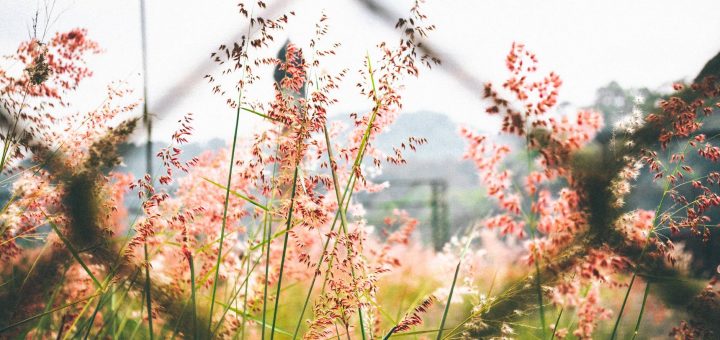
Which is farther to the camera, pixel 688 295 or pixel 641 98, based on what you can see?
pixel 688 295

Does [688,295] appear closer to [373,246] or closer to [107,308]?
[373,246]

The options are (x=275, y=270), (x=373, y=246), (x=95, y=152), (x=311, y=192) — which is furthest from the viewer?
(x=373, y=246)

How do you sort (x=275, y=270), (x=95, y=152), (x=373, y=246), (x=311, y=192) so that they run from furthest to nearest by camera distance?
(x=373, y=246)
(x=275, y=270)
(x=95, y=152)
(x=311, y=192)

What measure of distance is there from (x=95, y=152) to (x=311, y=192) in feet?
1.12

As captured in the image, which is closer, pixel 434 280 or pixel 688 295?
pixel 688 295

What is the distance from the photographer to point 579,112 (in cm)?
84

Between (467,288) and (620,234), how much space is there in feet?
0.82

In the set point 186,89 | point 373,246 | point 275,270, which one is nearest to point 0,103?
point 186,89

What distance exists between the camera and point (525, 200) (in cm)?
91

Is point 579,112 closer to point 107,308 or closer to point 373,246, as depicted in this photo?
point 373,246

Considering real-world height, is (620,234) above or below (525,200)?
below

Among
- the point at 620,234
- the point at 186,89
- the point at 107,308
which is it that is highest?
the point at 186,89

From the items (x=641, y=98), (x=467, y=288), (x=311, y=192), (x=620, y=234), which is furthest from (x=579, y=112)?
(x=311, y=192)

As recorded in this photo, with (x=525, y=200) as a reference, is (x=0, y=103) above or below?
above
